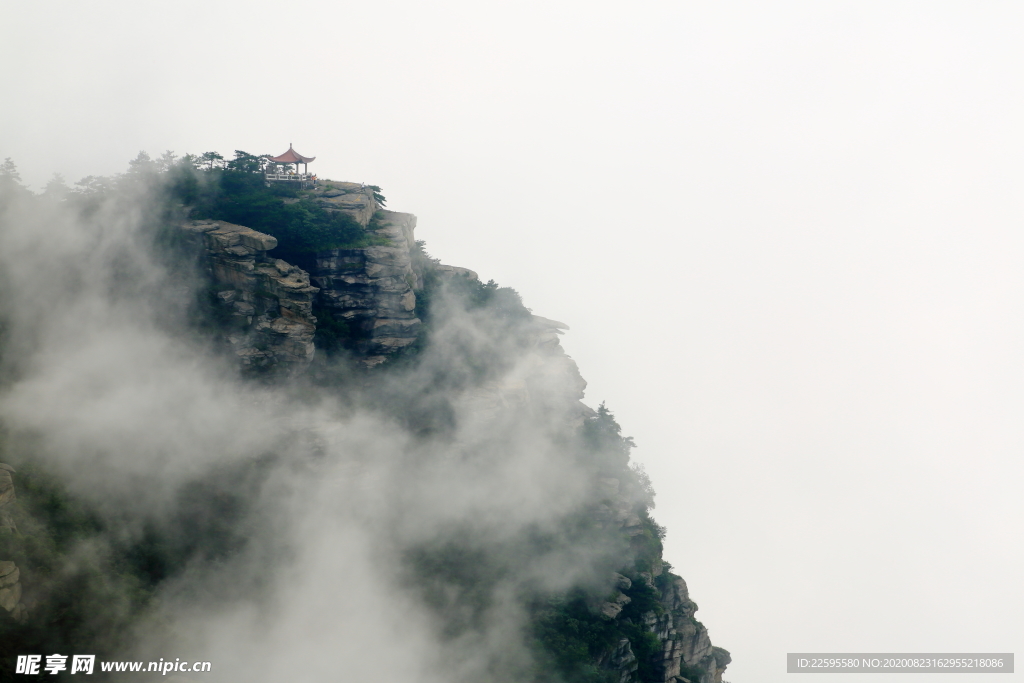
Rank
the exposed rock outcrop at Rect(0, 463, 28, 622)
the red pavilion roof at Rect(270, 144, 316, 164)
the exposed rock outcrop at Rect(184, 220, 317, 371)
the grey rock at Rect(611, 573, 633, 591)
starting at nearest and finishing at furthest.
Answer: the exposed rock outcrop at Rect(0, 463, 28, 622)
the exposed rock outcrop at Rect(184, 220, 317, 371)
the grey rock at Rect(611, 573, 633, 591)
the red pavilion roof at Rect(270, 144, 316, 164)

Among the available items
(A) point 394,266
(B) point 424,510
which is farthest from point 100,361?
(B) point 424,510

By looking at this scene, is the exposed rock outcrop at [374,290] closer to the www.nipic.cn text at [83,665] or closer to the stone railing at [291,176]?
the stone railing at [291,176]

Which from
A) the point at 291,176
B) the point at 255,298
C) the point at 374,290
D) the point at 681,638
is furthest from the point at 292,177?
the point at 681,638

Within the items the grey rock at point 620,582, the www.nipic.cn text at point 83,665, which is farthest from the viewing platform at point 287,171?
the grey rock at point 620,582

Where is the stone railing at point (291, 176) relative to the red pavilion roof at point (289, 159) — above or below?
below

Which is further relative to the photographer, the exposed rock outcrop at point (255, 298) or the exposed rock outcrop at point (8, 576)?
the exposed rock outcrop at point (255, 298)

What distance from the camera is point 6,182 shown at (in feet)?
184

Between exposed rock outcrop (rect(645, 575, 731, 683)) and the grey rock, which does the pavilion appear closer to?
the grey rock

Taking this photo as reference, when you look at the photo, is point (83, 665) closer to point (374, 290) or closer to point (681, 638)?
point (374, 290)

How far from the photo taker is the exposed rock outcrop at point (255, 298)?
183 ft

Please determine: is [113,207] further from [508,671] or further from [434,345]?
[508,671]

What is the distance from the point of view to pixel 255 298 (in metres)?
56.0

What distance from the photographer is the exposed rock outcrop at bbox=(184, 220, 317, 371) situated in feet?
183

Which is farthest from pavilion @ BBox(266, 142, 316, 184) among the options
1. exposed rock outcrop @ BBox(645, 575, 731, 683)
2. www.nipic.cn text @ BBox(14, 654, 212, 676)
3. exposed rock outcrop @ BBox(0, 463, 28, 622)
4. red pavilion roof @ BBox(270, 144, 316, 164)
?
exposed rock outcrop @ BBox(645, 575, 731, 683)
